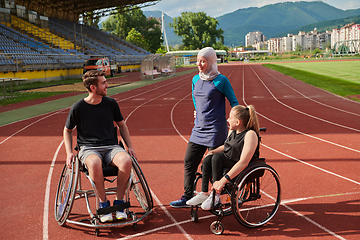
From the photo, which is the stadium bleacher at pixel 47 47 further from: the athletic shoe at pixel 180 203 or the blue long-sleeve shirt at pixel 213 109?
the blue long-sleeve shirt at pixel 213 109

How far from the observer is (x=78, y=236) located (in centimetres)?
354

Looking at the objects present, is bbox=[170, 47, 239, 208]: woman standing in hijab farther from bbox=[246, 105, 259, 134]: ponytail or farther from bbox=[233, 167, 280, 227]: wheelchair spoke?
bbox=[233, 167, 280, 227]: wheelchair spoke

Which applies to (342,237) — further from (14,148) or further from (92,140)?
(14,148)

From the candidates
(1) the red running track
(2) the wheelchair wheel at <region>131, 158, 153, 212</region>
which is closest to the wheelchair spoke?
(1) the red running track

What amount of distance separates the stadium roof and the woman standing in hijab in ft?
144

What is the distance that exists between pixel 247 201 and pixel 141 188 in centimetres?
126

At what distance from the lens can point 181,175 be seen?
5461 mm

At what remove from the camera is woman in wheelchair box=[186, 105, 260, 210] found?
3.45 m

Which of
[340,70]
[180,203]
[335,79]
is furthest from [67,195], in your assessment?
[340,70]

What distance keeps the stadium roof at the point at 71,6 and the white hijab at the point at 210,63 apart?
43.7 m

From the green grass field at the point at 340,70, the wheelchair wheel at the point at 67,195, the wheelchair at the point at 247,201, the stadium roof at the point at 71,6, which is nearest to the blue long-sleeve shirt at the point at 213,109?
the wheelchair at the point at 247,201

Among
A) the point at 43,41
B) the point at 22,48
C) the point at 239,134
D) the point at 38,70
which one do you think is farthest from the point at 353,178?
the point at 43,41

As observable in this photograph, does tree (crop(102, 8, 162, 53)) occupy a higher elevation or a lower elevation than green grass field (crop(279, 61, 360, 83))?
higher

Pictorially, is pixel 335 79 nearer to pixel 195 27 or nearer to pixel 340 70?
pixel 340 70
